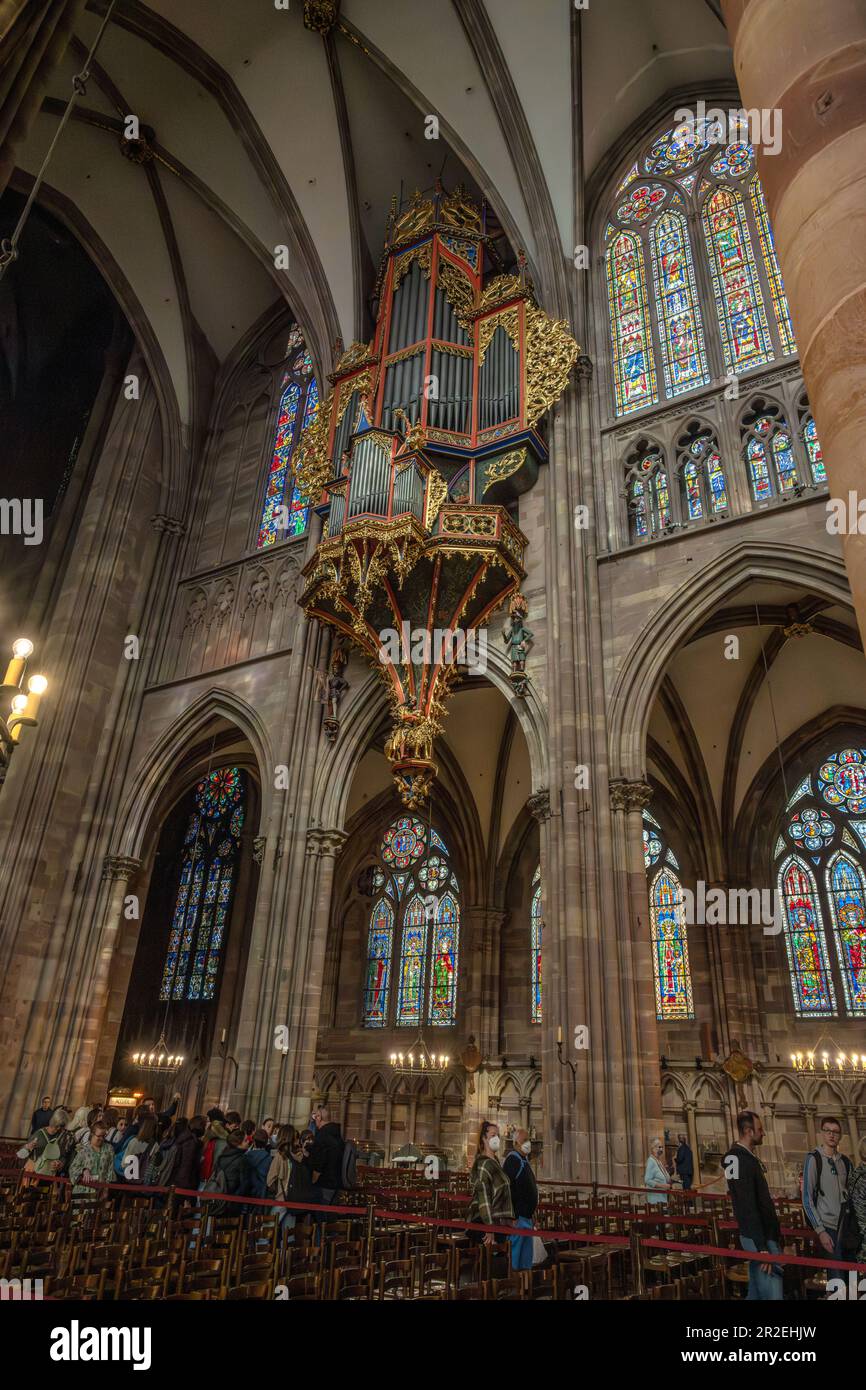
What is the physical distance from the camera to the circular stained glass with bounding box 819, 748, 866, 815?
1655cm

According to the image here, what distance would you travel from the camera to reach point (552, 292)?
586 inches

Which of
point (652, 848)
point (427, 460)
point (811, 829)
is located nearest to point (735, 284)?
point (427, 460)

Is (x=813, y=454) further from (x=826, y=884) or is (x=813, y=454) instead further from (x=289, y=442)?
(x=289, y=442)

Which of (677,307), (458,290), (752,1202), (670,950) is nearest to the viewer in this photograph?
(752,1202)

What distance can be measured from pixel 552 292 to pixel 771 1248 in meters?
14.2

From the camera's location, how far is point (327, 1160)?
6812 millimetres

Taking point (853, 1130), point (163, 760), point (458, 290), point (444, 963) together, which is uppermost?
point (458, 290)

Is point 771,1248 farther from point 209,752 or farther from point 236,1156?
A: point 209,752

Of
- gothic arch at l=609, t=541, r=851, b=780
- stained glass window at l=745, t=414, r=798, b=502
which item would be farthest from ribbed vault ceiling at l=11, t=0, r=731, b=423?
gothic arch at l=609, t=541, r=851, b=780

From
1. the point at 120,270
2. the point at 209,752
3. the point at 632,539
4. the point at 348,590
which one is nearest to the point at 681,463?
the point at 632,539

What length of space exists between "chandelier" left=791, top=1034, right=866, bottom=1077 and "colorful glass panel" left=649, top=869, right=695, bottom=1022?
2.01 m

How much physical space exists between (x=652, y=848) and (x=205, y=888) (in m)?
11.1

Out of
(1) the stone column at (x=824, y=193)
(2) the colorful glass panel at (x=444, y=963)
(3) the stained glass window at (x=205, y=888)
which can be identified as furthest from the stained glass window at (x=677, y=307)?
(3) the stained glass window at (x=205, y=888)

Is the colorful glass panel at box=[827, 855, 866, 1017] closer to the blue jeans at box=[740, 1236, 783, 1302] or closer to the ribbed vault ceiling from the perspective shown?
the blue jeans at box=[740, 1236, 783, 1302]
